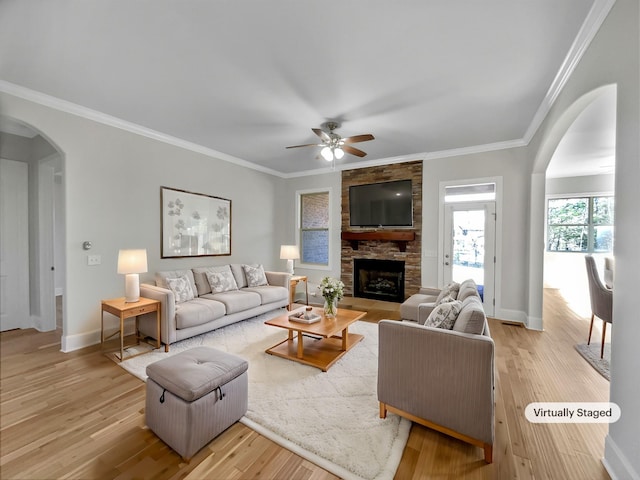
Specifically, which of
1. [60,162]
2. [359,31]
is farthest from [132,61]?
[359,31]

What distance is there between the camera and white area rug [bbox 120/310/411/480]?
168 cm

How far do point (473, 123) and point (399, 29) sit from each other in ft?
6.69

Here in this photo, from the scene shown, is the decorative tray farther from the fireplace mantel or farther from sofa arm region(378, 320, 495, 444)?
the fireplace mantel

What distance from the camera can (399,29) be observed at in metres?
2.00

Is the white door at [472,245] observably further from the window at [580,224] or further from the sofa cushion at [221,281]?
the window at [580,224]

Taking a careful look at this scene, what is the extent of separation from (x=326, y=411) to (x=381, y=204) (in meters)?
3.79

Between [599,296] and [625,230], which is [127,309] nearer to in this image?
[625,230]

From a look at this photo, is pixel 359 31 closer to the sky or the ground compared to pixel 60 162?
closer to the sky

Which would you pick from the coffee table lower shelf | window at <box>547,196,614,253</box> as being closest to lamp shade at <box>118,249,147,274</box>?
the coffee table lower shelf

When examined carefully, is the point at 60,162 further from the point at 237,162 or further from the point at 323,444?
the point at 323,444

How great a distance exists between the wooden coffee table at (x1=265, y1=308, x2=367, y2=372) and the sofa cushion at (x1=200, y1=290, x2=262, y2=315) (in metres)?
0.87

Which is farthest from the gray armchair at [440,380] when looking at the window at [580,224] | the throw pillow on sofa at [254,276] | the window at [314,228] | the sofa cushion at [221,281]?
the window at [580,224]

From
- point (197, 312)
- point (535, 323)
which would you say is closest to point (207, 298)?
point (197, 312)

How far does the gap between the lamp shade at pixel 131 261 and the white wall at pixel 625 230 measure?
3.88 meters
